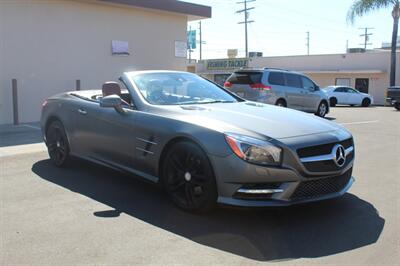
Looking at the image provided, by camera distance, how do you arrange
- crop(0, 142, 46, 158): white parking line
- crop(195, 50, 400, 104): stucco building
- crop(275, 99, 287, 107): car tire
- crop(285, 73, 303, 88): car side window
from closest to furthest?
crop(0, 142, 46, 158): white parking line, crop(275, 99, 287, 107): car tire, crop(285, 73, 303, 88): car side window, crop(195, 50, 400, 104): stucco building

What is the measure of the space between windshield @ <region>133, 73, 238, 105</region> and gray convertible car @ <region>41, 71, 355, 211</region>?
13 millimetres

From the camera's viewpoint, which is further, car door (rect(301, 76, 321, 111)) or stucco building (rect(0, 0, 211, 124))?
car door (rect(301, 76, 321, 111))

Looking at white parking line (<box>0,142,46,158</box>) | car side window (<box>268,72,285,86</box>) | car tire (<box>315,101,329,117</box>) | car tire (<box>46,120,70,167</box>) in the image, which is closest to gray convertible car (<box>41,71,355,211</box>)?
car tire (<box>46,120,70,167</box>)

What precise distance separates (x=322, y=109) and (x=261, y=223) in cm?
1288

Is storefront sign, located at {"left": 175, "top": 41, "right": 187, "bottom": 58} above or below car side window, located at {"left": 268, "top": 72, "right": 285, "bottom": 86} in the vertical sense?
above

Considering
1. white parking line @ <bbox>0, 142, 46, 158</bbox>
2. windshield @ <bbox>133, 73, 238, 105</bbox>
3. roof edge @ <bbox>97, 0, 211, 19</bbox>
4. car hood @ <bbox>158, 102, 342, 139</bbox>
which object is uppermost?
roof edge @ <bbox>97, 0, 211, 19</bbox>

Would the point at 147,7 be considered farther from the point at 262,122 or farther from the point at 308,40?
the point at 308,40

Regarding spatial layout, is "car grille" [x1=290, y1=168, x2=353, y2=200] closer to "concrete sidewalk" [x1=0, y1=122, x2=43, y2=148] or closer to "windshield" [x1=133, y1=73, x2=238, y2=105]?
"windshield" [x1=133, y1=73, x2=238, y2=105]

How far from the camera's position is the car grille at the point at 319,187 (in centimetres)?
428

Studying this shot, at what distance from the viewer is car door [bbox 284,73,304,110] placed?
49.9 ft

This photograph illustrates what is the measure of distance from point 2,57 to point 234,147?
9628 mm

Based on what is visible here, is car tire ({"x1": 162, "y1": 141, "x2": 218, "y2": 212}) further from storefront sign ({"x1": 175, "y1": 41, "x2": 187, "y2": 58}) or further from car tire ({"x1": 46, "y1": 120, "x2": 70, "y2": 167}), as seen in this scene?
storefront sign ({"x1": 175, "y1": 41, "x2": 187, "y2": 58})

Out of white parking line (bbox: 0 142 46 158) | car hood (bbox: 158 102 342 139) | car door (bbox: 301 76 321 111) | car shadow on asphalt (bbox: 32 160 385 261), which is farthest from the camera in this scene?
car door (bbox: 301 76 321 111)

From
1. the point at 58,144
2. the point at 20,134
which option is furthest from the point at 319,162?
the point at 20,134
